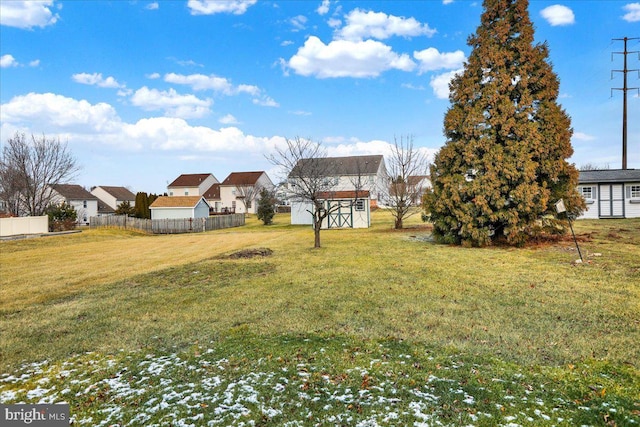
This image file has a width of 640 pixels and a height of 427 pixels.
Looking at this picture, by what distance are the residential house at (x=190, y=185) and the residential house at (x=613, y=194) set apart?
182ft

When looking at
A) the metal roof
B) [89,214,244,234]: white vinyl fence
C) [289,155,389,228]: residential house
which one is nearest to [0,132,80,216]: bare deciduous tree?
[89,214,244,234]: white vinyl fence

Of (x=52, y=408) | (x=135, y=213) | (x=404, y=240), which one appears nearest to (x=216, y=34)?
(x=404, y=240)

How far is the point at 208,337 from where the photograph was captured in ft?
18.6

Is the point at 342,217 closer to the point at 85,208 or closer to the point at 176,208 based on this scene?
the point at 176,208

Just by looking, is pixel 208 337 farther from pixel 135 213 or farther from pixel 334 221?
pixel 135 213

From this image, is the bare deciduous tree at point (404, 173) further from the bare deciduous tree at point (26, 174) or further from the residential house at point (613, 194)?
the bare deciduous tree at point (26, 174)

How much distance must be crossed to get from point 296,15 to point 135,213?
31.4 m

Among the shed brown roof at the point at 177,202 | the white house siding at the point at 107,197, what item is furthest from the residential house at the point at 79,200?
the shed brown roof at the point at 177,202

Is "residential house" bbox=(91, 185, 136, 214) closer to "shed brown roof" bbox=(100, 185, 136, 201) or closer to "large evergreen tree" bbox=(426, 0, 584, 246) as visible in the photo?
"shed brown roof" bbox=(100, 185, 136, 201)

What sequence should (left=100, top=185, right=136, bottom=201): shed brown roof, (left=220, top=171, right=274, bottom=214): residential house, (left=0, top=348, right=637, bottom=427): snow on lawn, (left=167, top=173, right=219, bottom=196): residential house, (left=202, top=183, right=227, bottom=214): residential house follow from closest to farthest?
(left=0, top=348, right=637, bottom=427): snow on lawn < (left=220, top=171, right=274, bottom=214): residential house < (left=100, top=185, right=136, bottom=201): shed brown roof < (left=202, top=183, right=227, bottom=214): residential house < (left=167, top=173, right=219, bottom=196): residential house

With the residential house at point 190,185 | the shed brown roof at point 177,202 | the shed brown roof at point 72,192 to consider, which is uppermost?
the residential house at point 190,185

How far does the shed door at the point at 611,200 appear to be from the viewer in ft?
81.0

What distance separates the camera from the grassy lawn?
3502mm

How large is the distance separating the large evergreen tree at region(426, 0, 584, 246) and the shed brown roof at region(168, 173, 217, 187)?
5608 cm
